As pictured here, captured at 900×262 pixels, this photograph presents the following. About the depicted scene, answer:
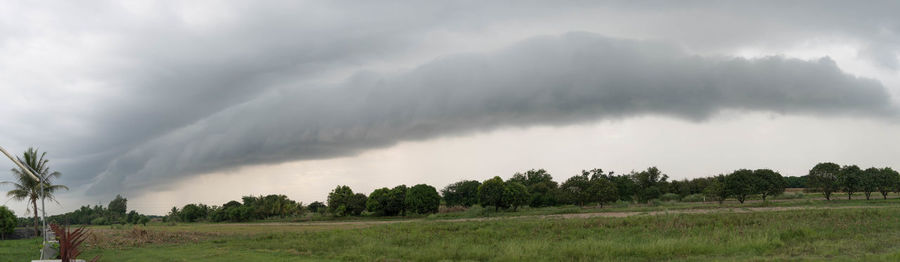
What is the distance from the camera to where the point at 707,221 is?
31.6 metres

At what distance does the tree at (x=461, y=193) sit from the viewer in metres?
103

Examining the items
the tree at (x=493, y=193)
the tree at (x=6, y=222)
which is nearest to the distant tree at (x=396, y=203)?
the tree at (x=493, y=193)

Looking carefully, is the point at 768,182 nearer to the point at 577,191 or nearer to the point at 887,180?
the point at 887,180

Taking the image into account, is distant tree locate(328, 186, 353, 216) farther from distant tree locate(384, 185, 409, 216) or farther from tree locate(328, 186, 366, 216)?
distant tree locate(384, 185, 409, 216)

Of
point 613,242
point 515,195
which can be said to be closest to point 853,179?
point 515,195

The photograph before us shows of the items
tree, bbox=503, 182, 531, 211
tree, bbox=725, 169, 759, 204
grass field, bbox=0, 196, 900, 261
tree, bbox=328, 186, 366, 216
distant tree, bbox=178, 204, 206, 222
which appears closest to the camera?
grass field, bbox=0, 196, 900, 261

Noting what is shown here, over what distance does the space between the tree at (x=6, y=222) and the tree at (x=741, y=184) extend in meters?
78.5

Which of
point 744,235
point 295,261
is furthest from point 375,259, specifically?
point 744,235

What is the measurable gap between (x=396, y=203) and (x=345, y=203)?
11249 millimetres

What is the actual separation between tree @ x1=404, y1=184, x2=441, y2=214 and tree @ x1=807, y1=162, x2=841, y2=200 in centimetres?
5286

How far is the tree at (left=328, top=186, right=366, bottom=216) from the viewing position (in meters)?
87.5

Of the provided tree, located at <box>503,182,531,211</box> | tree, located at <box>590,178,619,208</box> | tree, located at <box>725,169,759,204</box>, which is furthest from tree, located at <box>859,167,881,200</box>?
tree, located at <box>503,182,531,211</box>

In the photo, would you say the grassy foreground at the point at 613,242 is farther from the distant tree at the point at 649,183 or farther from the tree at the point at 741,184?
the distant tree at the point at 649,183

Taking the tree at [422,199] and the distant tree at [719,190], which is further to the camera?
the tree at [422,199]
